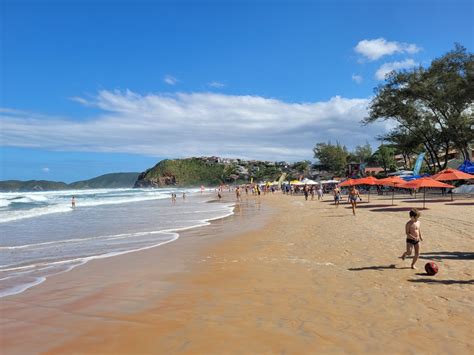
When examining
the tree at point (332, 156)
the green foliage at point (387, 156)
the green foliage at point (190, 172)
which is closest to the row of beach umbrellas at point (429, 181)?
the green foliage at point (387, 156)

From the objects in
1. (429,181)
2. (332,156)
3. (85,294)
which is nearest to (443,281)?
(85,294)

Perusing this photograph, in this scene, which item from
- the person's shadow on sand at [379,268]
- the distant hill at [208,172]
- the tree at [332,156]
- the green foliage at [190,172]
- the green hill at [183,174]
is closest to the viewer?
Result: the person's shadow on sand at [379,268]

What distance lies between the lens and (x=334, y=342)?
15.8ft

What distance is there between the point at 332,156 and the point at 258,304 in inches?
3878

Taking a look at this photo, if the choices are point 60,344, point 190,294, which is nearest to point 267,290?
point 190,294

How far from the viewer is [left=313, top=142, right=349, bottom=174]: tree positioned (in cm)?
10025

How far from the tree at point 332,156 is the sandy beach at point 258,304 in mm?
91143

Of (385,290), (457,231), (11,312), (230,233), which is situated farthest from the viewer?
(230,233)

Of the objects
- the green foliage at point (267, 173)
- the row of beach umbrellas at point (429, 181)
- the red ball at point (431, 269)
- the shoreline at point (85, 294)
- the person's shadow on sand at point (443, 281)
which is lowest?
the shoreline at point (85, 294)

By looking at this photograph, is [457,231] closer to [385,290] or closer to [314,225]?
[314,225]

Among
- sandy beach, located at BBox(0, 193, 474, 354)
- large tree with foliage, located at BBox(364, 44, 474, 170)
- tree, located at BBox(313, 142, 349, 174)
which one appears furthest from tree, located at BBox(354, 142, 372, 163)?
sandy beach, located at BBox(0, 193, 474, 354)

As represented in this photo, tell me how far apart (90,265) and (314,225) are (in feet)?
33.1

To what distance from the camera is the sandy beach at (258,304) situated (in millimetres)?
4863

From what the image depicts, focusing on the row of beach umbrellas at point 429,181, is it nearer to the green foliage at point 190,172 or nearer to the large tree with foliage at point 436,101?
the large tree with foliage at point 436,101
